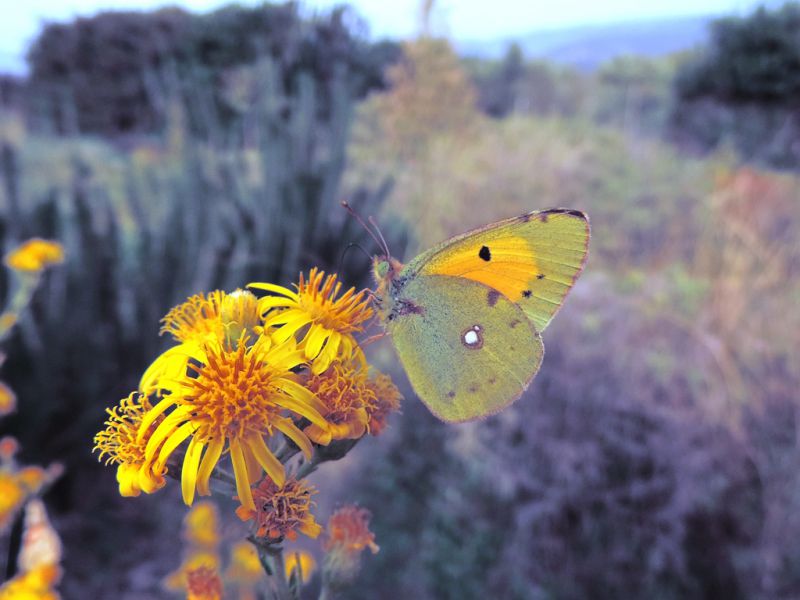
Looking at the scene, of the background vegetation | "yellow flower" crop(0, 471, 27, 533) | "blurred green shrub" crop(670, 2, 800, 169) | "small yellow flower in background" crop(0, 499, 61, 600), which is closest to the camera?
Answer: "small yellow flower in background" crop(0, 499, 61, 600)

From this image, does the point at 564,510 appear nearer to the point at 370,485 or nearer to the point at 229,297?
the point at 370,485

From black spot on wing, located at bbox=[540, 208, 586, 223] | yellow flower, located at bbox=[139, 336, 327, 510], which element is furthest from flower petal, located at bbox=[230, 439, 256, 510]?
black spot on wing, located at bbox=[540, 208, 586, 223]

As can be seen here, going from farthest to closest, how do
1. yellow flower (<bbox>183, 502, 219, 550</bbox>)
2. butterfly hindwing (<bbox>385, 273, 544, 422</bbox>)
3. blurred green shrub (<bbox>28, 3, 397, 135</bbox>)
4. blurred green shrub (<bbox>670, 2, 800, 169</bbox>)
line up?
1. blurred green shrub (<bbox>670, 2, 800, 169</bbox>)
2. blurred green shrub (<bbox>28, 3, 397, 135</bbox>)
3. yellow flower (<bbox>183, 502, 219, 550</bbox>)
4. butterfly hindwing (<bbox>385, 273, 544, 422</bbox>)

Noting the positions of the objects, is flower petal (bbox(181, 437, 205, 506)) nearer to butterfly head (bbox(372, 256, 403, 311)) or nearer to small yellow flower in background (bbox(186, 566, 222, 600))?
small yellow flower in background (bbox(186, 566, 222, 600))

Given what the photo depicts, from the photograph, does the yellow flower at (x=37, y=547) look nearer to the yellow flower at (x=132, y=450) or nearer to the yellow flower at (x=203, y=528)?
the yellow flower at (x=203, y=528)

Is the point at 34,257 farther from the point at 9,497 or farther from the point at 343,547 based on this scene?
the point at 343,547

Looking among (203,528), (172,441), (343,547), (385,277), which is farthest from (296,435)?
(203,528)


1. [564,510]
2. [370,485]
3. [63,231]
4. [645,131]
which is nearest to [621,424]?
[564,510]
